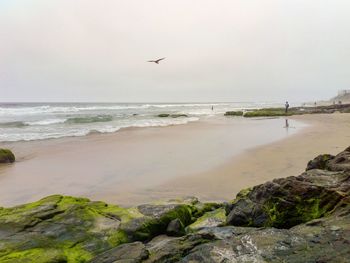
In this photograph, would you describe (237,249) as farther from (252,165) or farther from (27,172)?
(27,172)

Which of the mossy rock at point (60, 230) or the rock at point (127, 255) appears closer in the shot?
the rock at point (127, 255)

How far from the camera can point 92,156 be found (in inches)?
595

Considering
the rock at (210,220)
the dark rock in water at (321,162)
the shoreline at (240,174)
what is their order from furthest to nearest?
the shoreline at (240,174), the dark rock in water at (321,162), the rock at (210,220)

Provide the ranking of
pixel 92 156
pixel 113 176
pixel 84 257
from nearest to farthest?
1. pixel 84 257
2. pixel 113 176
3. pixel 92 156

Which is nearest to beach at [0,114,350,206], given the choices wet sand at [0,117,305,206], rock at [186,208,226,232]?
wet sand at [0,117,305,206]

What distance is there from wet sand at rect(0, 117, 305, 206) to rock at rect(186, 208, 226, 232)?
1.94 meters

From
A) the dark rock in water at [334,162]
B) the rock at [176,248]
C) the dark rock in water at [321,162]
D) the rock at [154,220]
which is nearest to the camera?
the rock at [176,248]

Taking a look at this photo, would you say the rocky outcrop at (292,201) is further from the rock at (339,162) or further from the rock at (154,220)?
the rock at (154,220)

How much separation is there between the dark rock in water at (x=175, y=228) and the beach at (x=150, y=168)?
2.73 m

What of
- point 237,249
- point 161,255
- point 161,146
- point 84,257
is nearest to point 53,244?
point 84,257

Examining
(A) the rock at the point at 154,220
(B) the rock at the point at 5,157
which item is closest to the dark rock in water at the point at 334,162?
(A) the rock at the point at 154,220

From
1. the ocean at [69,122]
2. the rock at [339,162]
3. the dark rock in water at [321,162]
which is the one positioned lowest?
the ocean at [69,122]

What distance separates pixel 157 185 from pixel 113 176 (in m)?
2.10

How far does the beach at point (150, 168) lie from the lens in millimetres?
9273
